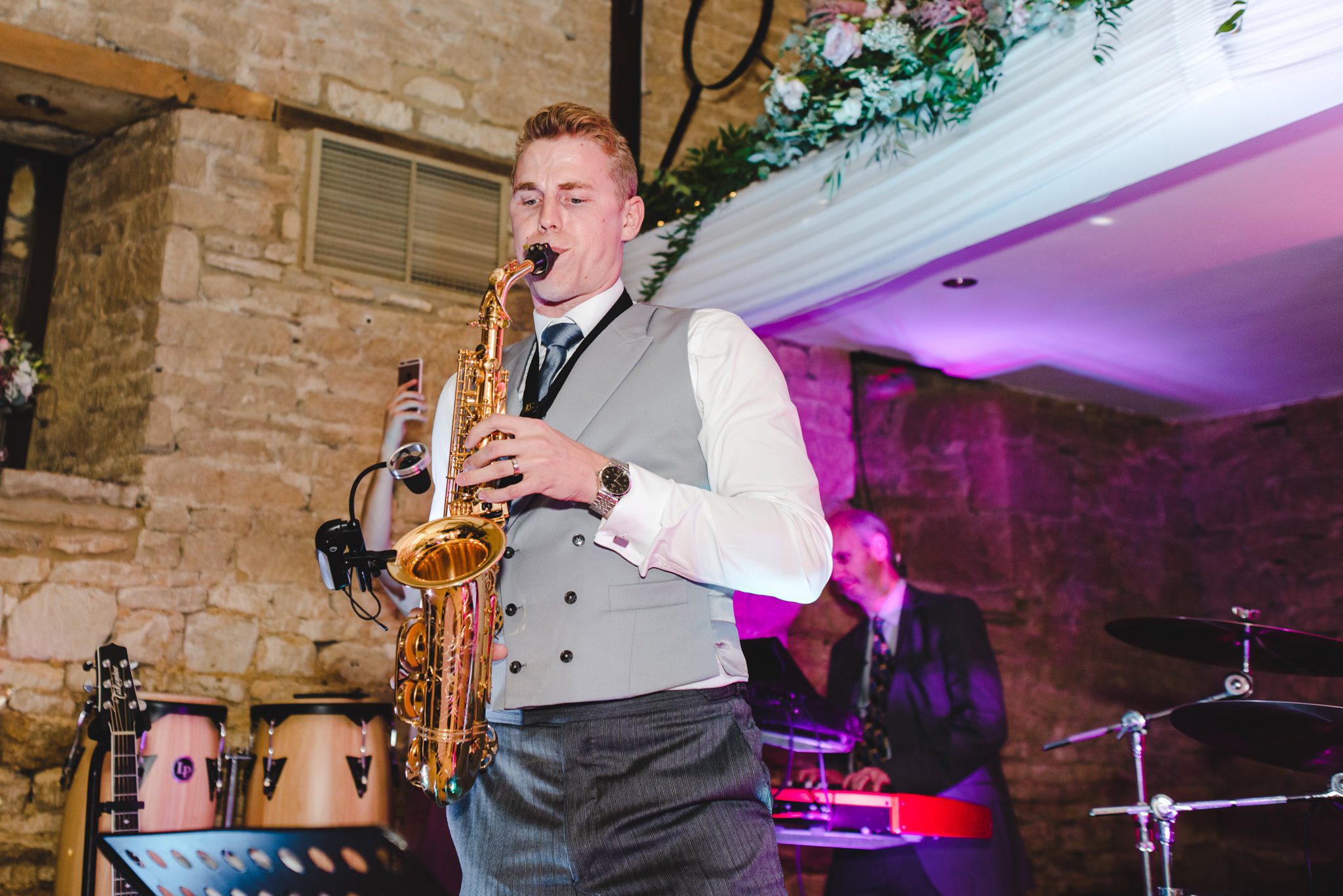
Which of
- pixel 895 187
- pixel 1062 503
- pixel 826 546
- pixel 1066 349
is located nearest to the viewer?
pixel 826 546

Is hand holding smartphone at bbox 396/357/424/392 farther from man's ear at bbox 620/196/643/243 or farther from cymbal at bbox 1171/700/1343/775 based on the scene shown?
cymbal at bbox 1171/700/1343/775

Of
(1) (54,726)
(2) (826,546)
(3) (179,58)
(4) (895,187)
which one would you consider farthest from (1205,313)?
(1) (54,726)

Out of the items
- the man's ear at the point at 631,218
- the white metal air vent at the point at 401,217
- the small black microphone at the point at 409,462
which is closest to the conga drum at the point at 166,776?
the small black microphone at the point at 409,462

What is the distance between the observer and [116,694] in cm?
296

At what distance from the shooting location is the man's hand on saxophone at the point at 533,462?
4.82 feet

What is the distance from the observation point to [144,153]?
4.17 m

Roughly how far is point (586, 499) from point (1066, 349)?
14.3 feet

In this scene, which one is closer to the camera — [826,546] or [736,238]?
[826,546]

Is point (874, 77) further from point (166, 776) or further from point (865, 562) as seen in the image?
point (166, 776)

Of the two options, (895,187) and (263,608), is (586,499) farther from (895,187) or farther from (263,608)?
(263,608)

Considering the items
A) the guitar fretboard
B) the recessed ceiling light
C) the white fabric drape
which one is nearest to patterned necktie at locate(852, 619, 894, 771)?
the white fabric drape

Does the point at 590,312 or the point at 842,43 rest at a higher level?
the point at 842,43

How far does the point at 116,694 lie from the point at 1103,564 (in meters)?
4.80

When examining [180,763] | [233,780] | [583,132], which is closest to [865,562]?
[233,780]
